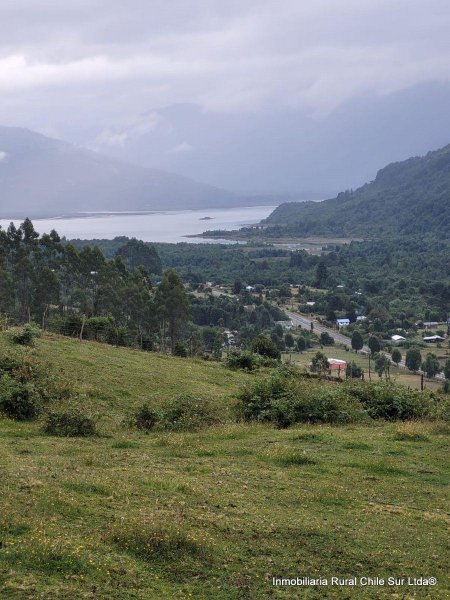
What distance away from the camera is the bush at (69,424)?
1423cm

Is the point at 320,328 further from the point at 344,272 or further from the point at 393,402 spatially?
the point at 393,402

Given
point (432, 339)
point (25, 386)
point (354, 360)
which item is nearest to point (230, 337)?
point (354, 360)

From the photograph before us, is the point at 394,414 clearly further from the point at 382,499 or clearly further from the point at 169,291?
the point at 169,291

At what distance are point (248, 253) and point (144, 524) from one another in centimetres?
15187

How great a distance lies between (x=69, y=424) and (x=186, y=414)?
3026mm

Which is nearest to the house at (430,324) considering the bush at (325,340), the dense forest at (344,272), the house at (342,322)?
the dense forest at (344,272)

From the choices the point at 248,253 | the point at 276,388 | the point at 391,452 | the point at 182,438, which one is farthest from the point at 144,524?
the point at 248,253

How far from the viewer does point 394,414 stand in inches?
734

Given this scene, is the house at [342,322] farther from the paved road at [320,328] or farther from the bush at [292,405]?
the bush at [292,405]

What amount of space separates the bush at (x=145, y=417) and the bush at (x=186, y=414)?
173 millimetres

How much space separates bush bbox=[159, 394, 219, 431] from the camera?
620 inches

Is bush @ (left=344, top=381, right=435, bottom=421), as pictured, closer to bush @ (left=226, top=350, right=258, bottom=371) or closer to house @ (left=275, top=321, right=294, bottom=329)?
bush @ (left=226, top=350, right=258, bottom=371)

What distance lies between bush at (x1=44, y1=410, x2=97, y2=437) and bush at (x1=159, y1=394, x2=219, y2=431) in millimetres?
1963

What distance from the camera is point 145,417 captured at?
15914mm
